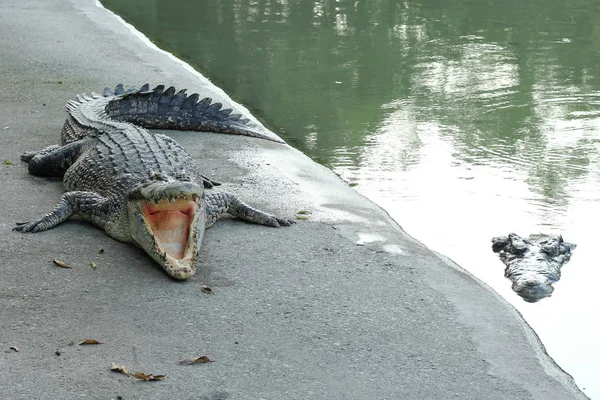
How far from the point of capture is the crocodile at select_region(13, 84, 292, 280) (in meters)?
5.02

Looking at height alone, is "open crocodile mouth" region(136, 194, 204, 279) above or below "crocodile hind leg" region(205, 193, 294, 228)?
above

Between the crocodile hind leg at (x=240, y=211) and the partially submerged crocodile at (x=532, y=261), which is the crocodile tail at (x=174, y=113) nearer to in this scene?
the crocodile hind leg at (x=240, y=211)

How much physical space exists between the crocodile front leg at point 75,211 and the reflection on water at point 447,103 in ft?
7.23

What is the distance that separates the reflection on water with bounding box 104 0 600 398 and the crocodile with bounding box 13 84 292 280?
5.32 feet

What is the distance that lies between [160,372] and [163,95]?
4.43 metres

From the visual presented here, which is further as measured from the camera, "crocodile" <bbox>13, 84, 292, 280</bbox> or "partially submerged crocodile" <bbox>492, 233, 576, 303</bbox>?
"partially submerged crocodile" <bbox>492, 233, 576, 303</bbox>

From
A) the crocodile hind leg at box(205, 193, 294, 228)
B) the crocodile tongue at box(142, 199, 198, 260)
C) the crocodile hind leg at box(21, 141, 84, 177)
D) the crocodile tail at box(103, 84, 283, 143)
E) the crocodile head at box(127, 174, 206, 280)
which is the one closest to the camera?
the crocodile head at box(127, 174, 206, 280)

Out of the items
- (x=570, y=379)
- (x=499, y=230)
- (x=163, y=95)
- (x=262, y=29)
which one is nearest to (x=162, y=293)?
(x=570, y=379)

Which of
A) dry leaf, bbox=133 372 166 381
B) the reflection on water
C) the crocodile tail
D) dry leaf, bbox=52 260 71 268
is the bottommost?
the reflection on water

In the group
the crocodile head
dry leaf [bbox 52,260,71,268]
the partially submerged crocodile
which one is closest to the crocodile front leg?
the crocodile head

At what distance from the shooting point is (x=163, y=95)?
804 cm

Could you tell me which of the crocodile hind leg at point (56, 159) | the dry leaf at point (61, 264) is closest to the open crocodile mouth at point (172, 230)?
the dry leaf at point (61, 264)

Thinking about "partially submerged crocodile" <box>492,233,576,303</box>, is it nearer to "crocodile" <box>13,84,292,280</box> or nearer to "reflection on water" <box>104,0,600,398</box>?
"reflection on water" <box>104,0,600,398</box>

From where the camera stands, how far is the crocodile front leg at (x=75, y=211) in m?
5.50
